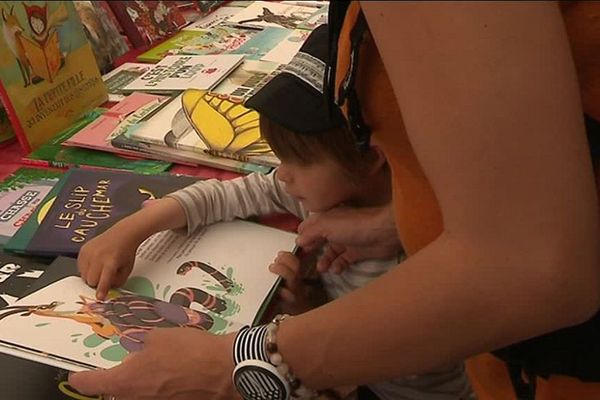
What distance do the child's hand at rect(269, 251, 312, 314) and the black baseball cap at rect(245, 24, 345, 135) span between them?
0.17 m

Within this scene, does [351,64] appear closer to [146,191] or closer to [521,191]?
[521,191]

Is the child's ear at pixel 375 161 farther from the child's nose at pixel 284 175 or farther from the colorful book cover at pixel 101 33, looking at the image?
the colorful book cover at pixel 101 33

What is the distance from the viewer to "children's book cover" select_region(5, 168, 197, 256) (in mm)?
995

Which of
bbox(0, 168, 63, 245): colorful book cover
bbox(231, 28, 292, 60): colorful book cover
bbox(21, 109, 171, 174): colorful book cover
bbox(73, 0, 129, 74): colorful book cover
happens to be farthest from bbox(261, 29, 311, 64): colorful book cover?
bbox(0, 168, 63, 245): colorful book cover

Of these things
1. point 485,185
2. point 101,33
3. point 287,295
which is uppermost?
point 485,185

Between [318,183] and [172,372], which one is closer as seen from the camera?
[172,372]

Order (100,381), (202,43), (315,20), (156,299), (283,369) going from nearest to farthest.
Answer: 1. (283,369)
2. (100,381)
3. (156,299)
4. (202,43)
5. (315,20)

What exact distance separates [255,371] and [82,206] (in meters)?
0.53

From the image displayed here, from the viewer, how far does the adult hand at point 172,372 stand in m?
0.67

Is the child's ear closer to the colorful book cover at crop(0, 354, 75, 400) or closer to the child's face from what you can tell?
the child's face

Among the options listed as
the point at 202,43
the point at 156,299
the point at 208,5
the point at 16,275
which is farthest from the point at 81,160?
the point at 208,5

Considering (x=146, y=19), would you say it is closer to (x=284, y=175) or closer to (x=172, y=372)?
(x=284, y=175)

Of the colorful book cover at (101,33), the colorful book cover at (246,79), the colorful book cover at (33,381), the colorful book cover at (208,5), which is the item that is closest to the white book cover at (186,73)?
the colorful book cover at (246,79)

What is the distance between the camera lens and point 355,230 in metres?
0.99
